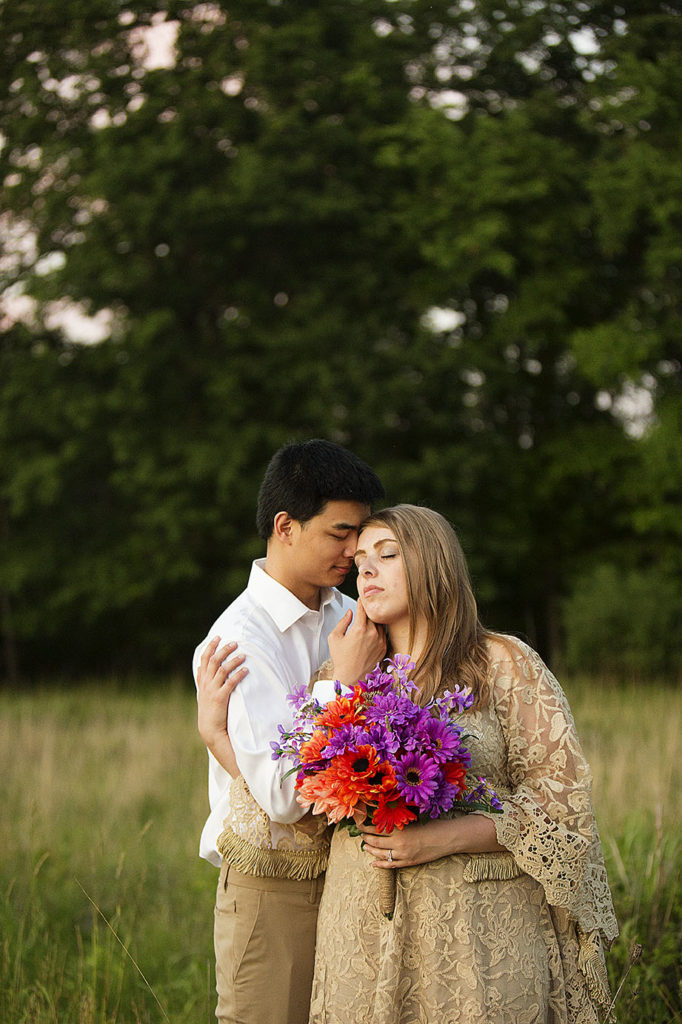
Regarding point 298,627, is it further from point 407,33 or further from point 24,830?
point 407,33

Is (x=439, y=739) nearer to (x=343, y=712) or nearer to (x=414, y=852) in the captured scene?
(x=343, y=712)

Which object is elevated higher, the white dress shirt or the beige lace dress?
the white dress shirt

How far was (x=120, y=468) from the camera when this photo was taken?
14477mm

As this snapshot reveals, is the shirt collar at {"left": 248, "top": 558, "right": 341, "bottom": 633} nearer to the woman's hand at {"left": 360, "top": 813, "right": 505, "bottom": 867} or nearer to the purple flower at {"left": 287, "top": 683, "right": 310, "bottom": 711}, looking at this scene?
the purple flower at {"left": 287, "top": 683, "right": 310, "bottom": 711}

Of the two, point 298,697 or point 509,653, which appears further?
point 509,653

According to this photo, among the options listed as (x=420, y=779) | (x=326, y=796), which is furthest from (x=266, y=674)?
(x=420, y=779)

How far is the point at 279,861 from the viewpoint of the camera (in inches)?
108

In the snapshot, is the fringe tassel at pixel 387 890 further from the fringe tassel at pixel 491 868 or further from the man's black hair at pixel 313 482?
the man's black hair at pixel 313 482

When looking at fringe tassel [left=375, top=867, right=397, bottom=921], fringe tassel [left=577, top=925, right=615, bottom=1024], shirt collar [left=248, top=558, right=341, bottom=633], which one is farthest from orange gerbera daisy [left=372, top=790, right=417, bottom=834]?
shirt collar [left=248, top=558, right=341, bottom=633]

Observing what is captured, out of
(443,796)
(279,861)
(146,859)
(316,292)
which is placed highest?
(443,796)

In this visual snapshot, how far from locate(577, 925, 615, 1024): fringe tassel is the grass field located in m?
0.87

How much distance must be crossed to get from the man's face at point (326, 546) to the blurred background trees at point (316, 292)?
31.4ft

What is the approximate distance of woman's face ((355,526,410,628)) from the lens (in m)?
2.71

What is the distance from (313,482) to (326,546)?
198 millimetres
